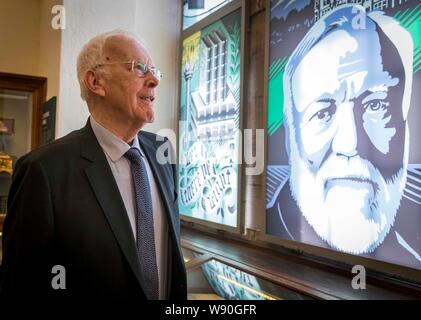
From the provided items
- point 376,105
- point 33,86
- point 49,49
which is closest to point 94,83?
point 376,105

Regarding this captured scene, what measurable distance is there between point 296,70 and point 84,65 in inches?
46.5

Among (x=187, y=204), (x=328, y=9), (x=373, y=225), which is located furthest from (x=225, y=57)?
(x=373, y=225)

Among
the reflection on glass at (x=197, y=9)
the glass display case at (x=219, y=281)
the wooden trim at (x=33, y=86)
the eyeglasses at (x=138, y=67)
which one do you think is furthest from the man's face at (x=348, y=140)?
the wooden trim at (x=33, y=86)

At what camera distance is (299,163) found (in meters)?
1.97

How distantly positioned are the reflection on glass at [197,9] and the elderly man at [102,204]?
6.02ft

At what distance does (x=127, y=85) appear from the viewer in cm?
113

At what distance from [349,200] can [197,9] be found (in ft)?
6.74

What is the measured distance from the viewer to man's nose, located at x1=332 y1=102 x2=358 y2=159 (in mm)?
1683

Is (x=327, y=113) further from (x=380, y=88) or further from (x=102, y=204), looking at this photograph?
(x=102, y=204)

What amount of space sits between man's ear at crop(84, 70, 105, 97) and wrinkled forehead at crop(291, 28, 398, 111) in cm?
105

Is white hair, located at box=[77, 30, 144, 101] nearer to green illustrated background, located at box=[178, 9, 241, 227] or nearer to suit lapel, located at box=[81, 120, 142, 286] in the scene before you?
suit lapel, located at box=[81, 120, 142, 286]

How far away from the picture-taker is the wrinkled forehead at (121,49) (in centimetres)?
111

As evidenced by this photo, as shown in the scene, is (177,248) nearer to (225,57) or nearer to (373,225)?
(373,225)

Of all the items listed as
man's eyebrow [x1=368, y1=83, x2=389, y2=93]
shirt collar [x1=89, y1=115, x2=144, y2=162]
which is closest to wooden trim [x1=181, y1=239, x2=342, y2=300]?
man's eyebrow [x1=368, y1=83, x2=389, y2=93]
